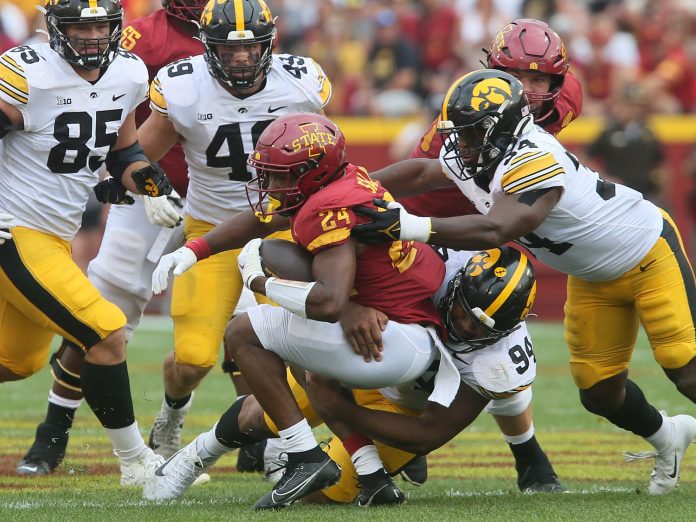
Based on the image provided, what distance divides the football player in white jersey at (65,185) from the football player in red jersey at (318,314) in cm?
48

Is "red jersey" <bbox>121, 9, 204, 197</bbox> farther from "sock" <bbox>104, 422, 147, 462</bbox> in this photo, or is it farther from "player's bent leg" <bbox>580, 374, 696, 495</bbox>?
"player's bent leg" <bbox>580, 374, 696, 495</bbox>

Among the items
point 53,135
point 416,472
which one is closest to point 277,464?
point 416,472

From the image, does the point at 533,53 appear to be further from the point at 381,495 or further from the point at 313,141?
the point at 381,495

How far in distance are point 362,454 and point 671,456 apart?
1.31 metres

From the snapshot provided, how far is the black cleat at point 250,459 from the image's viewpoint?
5.61m

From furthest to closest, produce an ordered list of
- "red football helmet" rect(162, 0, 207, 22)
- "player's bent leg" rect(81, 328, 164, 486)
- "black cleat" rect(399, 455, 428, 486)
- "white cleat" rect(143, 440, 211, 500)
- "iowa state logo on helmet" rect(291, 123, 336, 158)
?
1. "red football helmet" rect(162, 0, 207, 22)
2. "black cleat" rect(399, 455, 428, 486)
3. "player's bent leg" rect(81, 328, 164, 486)
4. "white cleat" rect(143, 440, 211, 500)
5. "iowa state logo on helmet" rect(291, 123, 336, 158)

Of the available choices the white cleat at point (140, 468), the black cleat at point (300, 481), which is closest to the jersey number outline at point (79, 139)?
the white cleat at point (140, 468)

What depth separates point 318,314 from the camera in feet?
13.9

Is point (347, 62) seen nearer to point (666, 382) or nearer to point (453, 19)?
point (453, 19)

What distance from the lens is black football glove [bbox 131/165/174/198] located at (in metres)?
5.12

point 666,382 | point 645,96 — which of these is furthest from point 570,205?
point 645,96

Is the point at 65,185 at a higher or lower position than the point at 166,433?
higher

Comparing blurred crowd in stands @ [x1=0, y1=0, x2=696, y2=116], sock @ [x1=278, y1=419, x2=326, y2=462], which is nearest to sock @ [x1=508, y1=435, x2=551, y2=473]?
sock @ [x1=278, y1=419, x2=326, y2=462]

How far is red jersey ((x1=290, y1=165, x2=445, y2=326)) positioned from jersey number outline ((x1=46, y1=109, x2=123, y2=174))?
102 centimetres
